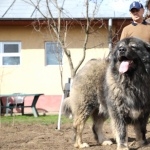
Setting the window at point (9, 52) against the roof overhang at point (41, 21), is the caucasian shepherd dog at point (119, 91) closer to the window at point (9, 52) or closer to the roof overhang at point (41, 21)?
the roof overhang at point (41, 21)

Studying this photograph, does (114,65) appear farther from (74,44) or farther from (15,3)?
(15,3)

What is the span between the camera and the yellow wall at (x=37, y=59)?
18938 mm

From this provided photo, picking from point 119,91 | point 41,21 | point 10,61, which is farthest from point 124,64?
point 10,61

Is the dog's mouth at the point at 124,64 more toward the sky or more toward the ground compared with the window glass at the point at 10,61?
more toward the ground

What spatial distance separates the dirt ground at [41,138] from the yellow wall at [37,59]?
7439 millimetres

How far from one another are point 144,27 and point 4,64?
1199cm

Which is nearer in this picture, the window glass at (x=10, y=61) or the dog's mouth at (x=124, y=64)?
the dog's mouth at (x=124, y=64)

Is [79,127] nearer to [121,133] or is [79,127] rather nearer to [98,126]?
[98,126]

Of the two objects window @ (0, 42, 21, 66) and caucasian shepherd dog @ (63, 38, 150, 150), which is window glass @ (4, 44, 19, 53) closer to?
window @ (0, 42, 21, 66)

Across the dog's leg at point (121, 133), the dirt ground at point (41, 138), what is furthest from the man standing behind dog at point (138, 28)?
the dirt ground at point (41, 138)

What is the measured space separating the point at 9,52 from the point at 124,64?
41.9 ft

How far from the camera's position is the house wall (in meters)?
18.9

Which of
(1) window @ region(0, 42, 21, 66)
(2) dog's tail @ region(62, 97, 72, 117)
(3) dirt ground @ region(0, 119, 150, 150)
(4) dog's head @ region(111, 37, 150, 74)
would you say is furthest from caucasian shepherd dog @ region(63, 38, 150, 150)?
(1) window @ region(0, 42, 21, 66)

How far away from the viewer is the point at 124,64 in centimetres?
679
